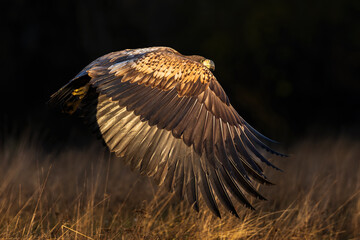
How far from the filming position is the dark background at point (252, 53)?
32.8 ft

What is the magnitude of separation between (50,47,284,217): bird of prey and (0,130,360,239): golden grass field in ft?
1.43

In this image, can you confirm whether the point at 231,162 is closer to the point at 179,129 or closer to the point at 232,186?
the point at 232,186

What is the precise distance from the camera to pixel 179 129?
4125 mm

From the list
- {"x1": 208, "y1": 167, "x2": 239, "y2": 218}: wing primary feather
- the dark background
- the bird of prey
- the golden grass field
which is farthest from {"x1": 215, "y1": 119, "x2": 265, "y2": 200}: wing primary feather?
the dark background

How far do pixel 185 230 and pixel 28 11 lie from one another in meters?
6.54

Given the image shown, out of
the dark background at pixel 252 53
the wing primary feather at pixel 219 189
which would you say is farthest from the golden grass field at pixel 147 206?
the dark background at pixel 252 53

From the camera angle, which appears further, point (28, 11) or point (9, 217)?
point (28, 11)

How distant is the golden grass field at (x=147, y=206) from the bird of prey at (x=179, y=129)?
437mm

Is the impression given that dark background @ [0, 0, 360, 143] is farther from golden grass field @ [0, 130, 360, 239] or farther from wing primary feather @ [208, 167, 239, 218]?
wing primary feather @ [208, 167, 239, 218]

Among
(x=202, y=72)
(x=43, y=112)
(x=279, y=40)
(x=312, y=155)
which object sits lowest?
(x=43, y=112)

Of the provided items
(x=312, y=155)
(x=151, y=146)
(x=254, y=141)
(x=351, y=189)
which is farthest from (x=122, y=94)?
(x=312, y=155)

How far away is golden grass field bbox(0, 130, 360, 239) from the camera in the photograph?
4438 millimetres

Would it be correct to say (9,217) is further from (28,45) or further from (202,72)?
(28,45)

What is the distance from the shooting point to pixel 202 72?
14.7 ft
